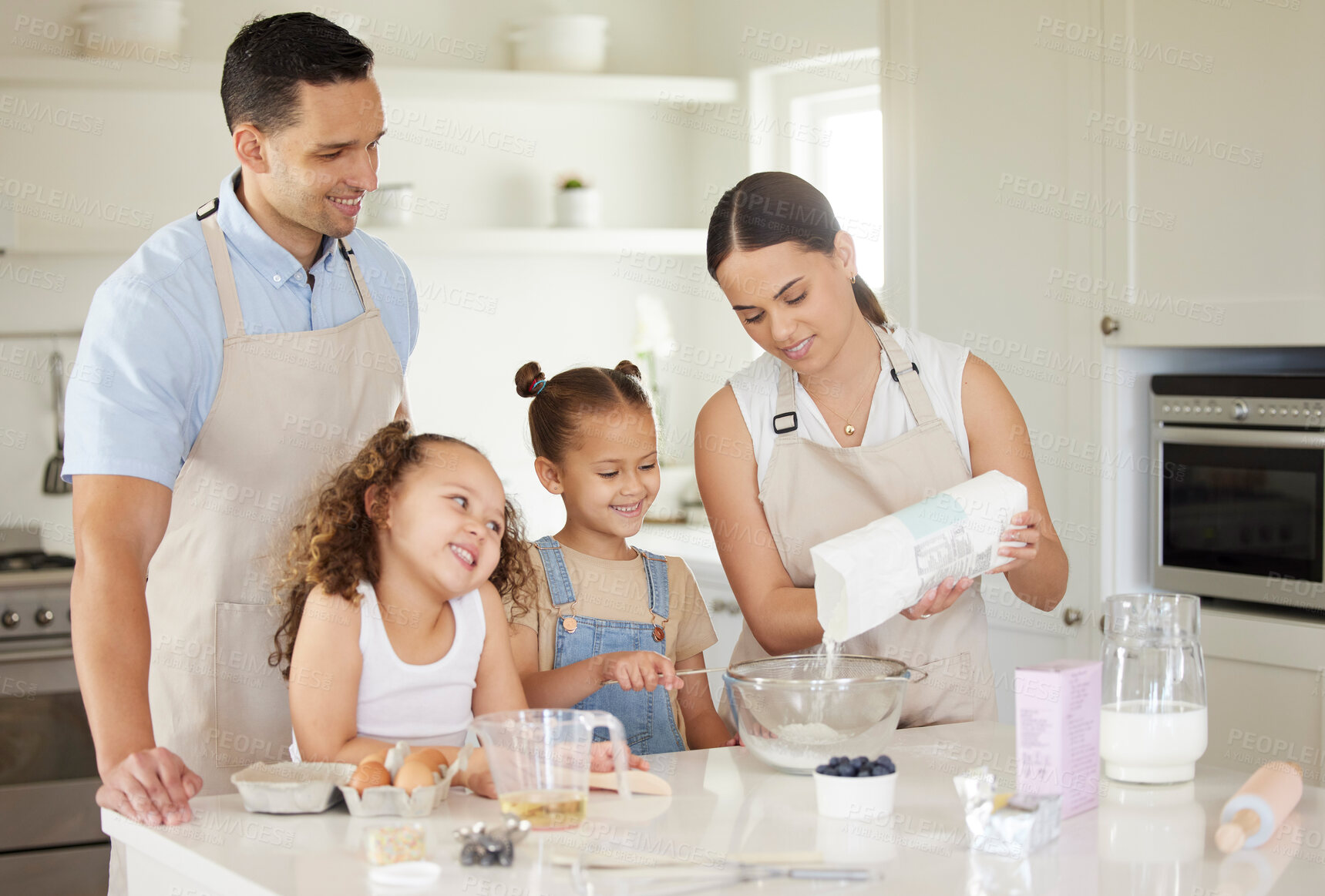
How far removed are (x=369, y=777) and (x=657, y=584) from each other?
0.75 metres

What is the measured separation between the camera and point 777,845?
1.18 metres

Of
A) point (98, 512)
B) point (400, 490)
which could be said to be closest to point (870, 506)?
point (400, 490)

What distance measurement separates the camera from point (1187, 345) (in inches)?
102

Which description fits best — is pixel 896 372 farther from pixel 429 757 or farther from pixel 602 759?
pixel 429 757

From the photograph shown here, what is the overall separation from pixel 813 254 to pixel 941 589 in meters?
0.50

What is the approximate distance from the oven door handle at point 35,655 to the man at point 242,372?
4.77 feet

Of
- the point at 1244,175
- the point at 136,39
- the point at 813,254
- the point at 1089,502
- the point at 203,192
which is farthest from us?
the point at 203,192

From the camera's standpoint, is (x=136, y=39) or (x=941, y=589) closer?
(x=941, y=589)

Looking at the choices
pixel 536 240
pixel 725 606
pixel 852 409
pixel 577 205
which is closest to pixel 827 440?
pixel 852 409

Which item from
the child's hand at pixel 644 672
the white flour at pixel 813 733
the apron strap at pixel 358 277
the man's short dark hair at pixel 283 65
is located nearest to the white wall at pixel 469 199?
the apron strap at pixel 358 277

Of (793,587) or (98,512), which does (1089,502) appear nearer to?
(793,587)

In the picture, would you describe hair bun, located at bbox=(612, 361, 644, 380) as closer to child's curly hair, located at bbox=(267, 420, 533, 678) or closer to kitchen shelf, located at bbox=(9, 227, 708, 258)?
child's curly hair, located at bbox=(267, 420, 533, 678)

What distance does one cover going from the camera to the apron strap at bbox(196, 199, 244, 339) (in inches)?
66.7

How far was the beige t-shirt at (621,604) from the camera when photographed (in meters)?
1.90
